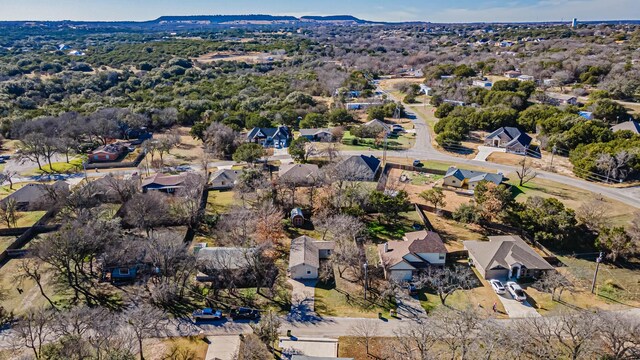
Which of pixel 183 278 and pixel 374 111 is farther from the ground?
pixel 374 111

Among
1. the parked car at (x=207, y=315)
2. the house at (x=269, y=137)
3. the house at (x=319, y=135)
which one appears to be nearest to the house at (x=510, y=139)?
the house at (x=319, y=135)

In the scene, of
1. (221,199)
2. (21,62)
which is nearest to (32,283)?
(221,199)

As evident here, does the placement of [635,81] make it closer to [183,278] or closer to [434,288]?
[434,288]

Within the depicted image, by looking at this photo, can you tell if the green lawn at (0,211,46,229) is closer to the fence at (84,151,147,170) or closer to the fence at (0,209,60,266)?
the fence at (0,209,60,266)

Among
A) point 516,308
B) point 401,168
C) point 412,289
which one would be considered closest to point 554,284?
point 516,308

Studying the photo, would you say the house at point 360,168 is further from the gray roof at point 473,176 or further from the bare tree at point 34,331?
the bare tree at point 34,331

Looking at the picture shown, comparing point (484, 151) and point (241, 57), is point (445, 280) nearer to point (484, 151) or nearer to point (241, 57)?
point (484, 151)

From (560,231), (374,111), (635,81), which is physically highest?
(635,81)
